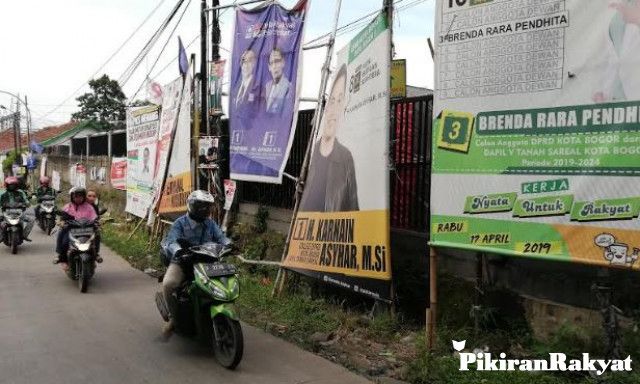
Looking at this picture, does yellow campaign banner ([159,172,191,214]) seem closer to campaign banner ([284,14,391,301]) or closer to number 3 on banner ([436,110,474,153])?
campaign banner ([284,14,391,301])

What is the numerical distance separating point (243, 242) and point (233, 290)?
4582 millimetres

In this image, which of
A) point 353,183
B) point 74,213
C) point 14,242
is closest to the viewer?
point 353,183

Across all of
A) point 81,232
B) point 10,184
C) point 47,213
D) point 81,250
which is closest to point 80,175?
point 47,213

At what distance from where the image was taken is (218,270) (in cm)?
507

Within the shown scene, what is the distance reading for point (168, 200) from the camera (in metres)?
11.4

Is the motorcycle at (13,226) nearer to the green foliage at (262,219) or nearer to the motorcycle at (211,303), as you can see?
the green foliage at (262,219)

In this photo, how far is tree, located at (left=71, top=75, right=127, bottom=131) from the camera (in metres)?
47.7

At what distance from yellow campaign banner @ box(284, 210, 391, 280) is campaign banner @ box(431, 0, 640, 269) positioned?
847 mm

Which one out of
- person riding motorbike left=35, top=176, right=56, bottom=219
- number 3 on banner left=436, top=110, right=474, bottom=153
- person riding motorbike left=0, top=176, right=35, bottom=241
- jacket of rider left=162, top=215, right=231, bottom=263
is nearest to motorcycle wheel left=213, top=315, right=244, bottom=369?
jacket of rider left=162, top=215, right=231, bottom=263

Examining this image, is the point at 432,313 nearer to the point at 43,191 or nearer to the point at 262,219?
the point at 262,219

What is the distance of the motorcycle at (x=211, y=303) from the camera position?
492 centimetres

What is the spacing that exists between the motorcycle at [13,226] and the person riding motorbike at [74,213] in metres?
3.32

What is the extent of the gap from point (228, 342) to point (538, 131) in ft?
9.76

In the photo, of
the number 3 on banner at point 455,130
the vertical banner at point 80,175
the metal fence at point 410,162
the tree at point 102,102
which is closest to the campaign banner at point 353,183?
the metal fence at point 410,162
